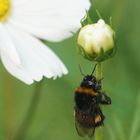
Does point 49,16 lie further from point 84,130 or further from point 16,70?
point 84,130

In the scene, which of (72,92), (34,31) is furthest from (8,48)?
(72,92)

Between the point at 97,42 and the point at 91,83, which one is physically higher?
the point at 97,42

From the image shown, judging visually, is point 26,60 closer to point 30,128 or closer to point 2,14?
point 2,14

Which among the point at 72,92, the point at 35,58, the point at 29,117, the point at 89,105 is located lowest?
the point at 72,92

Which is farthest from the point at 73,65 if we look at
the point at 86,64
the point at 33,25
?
the point at 33,25

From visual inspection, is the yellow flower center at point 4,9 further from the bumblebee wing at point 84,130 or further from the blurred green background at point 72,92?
the bumblebee wing at point 84,130

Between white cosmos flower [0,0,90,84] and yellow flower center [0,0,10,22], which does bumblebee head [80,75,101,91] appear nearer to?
white cosmos flower [0,0,90,84]

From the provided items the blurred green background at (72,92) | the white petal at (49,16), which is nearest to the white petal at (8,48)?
the white petal at (49,16)

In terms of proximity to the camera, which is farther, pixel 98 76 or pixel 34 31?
pixel 34 31

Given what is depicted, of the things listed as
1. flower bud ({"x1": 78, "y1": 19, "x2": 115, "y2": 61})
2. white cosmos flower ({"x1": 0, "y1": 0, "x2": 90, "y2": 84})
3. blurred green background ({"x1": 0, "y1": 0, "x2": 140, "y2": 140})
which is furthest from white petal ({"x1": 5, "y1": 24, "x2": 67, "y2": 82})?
blurred green background ({"x1": 0, "y1": 0, "x2": 140, "y2": 140})
